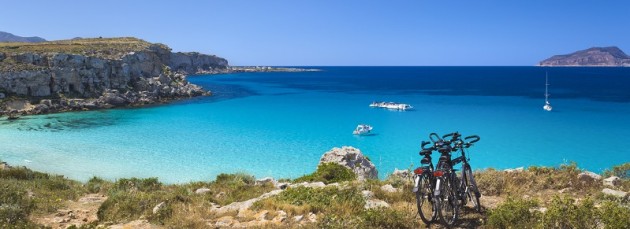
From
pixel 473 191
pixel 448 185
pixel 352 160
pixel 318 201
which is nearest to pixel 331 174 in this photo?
pixel 352 160

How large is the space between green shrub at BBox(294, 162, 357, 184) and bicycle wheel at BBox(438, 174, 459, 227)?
7.29 metres

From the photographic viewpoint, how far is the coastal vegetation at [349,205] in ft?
25.0

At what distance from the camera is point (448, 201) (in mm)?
8094

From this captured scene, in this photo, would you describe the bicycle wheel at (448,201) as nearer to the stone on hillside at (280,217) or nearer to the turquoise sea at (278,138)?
the stone on hillside at (280,217)

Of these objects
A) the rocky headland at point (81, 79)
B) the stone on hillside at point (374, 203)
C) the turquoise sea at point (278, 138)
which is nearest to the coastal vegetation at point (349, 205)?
the stone on hillside at point (374, 203)

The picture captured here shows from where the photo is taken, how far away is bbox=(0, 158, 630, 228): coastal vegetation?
25.0 feet

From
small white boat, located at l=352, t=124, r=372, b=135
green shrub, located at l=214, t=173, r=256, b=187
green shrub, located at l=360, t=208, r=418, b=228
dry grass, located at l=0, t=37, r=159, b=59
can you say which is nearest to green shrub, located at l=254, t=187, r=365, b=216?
green shrub, located at l=360, t=208, r=418, b=228

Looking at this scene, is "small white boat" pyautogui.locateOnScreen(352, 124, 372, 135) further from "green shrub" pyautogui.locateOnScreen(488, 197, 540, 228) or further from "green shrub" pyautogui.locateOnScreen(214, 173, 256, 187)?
"green shrub" pyautogui.locateOnScreen(488, 197, 540, 228)

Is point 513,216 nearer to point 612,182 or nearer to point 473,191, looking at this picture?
point 473,191

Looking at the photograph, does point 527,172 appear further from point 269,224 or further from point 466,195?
point 269,224

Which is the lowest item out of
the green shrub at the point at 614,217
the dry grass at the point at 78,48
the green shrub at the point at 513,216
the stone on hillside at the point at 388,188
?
the stone on hillside at the point at 388,188

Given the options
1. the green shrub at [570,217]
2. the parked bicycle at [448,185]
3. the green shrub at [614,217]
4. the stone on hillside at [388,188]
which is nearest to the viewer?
the green shrub at [614,217]

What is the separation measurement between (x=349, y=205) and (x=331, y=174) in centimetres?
691

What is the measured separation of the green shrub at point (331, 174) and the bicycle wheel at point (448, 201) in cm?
729
